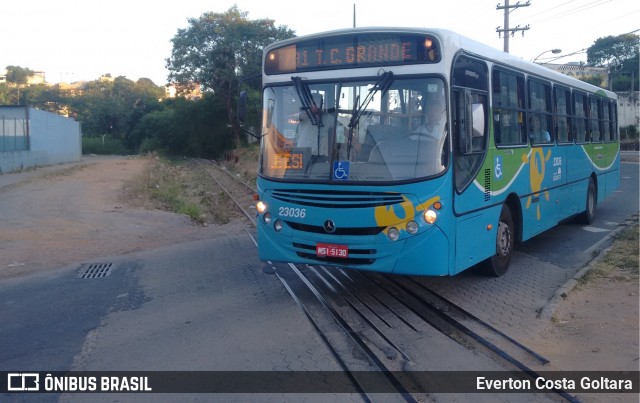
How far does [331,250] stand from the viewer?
23.5ft

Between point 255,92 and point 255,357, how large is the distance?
132ft

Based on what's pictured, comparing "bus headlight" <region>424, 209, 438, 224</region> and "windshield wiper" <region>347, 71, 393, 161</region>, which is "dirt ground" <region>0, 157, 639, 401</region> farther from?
"windshield wiper" <region>347, 71, 393, 161</region>

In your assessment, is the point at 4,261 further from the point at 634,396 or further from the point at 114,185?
the point at 114,185

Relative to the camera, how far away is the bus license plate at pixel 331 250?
23.3ft

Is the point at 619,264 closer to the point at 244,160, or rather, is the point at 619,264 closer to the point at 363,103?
the point at 363,103

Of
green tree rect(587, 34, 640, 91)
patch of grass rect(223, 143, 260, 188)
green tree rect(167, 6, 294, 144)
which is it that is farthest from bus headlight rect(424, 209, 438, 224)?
green tree rect(587, 34, 640, 91)

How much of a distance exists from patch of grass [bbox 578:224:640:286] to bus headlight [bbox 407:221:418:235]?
3.12m

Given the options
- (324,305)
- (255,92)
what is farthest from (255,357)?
(255,92)

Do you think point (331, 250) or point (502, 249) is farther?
point (502, 249)

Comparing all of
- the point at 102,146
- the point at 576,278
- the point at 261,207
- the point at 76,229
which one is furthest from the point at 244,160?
the point at 102,146

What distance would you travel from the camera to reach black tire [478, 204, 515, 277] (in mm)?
8758

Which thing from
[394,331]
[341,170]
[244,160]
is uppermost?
[244,160]

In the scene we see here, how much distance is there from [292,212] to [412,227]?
59.2 inches

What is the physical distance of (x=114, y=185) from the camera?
25.5m
